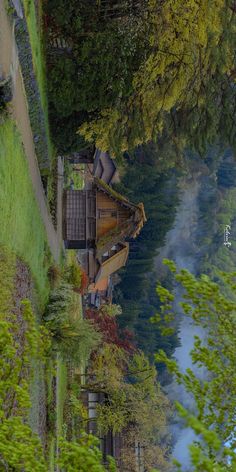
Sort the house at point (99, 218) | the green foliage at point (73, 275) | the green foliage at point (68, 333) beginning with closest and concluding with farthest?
the green foliage at point (68, 333), the green foliage at point (73, 275), the house at point (99, 218)

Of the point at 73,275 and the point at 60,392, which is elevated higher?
the point at 73,275

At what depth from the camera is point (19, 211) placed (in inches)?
691

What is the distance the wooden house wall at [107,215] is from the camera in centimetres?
2891

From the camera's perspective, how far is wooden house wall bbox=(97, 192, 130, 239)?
94.8ft

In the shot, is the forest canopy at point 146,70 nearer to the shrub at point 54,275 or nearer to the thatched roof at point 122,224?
the thatched roof at point 122,224

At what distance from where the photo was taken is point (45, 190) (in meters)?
25.3

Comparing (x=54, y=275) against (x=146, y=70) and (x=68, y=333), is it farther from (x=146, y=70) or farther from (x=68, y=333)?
(x=146, y=70)

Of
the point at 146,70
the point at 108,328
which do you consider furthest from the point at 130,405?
the point at 146,70

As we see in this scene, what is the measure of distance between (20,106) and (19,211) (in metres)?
2.87

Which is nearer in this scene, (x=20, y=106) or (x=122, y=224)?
(x=20, y=106)

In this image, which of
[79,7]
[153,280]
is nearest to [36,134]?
[79,7]
